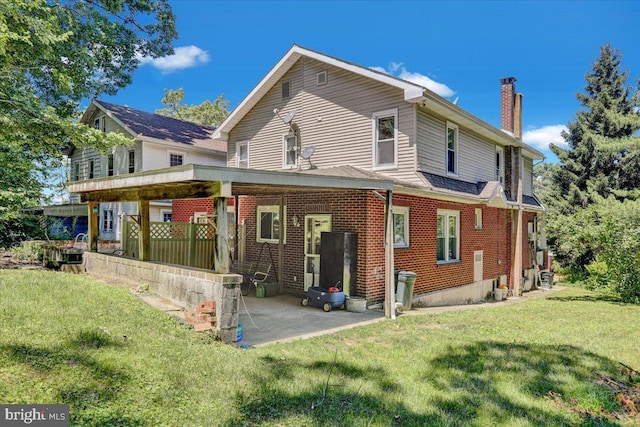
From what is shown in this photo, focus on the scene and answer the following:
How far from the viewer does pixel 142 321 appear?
6172mm

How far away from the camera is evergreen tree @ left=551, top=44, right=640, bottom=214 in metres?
23.0

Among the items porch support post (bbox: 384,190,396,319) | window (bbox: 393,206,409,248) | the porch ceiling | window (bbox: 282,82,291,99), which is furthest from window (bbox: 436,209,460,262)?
window (bbox: 282,82,291,99)

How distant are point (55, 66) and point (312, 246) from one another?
11.2 metres

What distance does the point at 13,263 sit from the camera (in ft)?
55.2

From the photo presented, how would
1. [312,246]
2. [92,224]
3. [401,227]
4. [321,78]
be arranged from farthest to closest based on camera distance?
[321,78], [312,246], [401,227], [92,224]

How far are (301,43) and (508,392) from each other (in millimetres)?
12960

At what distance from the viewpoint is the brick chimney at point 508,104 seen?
1830 centimetres

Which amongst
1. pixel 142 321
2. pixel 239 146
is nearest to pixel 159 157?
pixel 239 146

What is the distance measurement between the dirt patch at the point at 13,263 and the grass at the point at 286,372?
370 inches

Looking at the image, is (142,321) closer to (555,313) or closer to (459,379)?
(459,379)

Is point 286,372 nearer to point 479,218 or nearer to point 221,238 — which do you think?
point 221,238

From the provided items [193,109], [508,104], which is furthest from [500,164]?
[193,109]

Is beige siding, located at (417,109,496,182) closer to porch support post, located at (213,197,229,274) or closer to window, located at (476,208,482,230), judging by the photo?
window, located at (476,208,482,230)

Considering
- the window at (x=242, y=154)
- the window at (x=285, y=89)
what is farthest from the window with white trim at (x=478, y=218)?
the window at (x=242, y=154)
